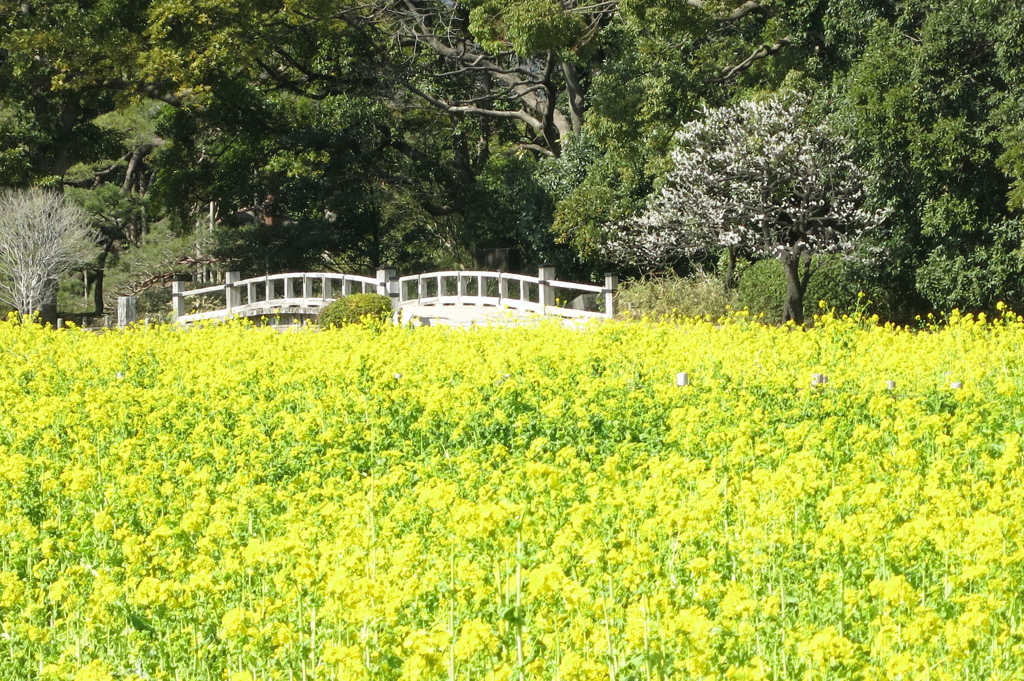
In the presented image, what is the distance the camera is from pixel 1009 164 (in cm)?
1858

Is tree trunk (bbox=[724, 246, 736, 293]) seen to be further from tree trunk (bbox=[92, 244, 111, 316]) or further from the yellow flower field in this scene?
tree trunk (bbox=[92, 244, 111, 316])

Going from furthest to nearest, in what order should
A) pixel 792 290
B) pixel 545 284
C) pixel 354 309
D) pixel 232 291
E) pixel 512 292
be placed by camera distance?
pixel 512 292 → pixel 232 291 → pixel 545 284 → pixel 354 309 → pixel 792 290

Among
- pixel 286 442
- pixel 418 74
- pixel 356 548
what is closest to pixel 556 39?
pixel 418 74

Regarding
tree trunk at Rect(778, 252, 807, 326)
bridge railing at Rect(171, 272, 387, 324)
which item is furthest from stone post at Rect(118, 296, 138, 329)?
tree trunk at Rect(778, 252, 807, 326)

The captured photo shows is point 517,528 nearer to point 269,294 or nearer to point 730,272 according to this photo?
point 730,272

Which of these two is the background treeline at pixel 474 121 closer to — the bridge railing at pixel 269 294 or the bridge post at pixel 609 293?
the bridge post at pixel 609 293

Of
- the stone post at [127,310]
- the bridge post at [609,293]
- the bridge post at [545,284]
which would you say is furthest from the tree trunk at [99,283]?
the bridge post at [609,293]

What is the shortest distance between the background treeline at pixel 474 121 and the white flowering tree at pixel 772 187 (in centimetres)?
61

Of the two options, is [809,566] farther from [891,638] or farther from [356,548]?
[356,548]

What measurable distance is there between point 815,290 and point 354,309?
28.0 ft

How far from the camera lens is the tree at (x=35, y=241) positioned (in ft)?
94.3

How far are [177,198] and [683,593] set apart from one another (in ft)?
95.8

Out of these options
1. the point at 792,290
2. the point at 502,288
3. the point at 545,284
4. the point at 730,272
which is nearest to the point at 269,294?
the point at 502,288

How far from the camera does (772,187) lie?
22.1 metres
